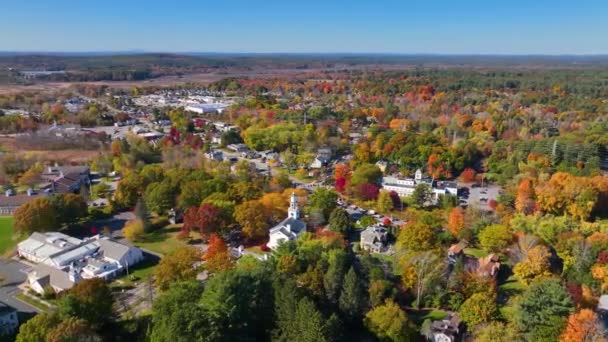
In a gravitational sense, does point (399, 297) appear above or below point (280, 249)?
below

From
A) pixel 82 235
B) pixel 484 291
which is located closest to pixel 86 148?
pixel 82 235

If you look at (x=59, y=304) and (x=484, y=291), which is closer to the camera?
(x=59, y=304)

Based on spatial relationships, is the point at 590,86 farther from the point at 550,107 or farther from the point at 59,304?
the point at 59,304

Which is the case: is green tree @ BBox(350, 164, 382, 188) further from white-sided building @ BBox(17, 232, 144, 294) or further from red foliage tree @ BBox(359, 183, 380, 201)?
white-sided building @ BBox(17, 232, 144, 294)

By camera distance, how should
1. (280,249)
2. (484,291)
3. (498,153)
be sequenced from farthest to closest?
(498,153) → (280,249) → (484,291)

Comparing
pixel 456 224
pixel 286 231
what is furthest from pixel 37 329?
pixel 456 224

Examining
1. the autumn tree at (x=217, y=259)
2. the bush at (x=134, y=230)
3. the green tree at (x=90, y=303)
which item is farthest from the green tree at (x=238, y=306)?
the bush at (x=134, y=230)

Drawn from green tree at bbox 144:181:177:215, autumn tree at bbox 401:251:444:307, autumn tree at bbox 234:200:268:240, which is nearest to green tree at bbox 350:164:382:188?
autumn tree at bbox 234:200:268:240

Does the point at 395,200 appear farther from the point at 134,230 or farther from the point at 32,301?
the point at 32,301
